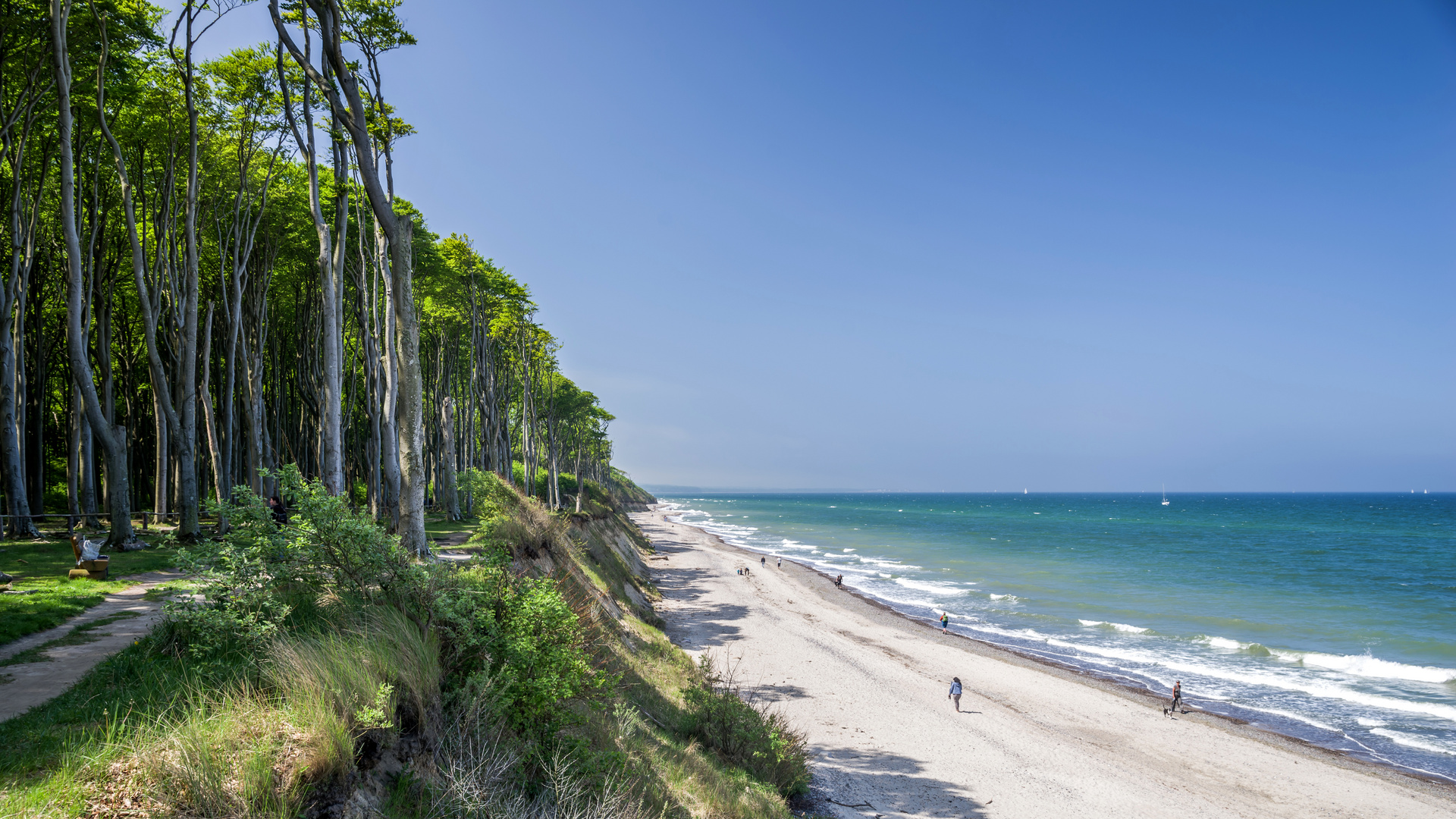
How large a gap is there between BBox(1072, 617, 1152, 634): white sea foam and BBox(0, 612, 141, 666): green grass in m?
35.3

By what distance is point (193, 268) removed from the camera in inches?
656

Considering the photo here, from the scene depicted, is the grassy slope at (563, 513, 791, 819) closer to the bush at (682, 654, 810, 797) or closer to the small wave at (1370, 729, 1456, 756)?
the bush at (682, 654, 810, 797)

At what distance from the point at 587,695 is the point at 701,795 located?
195 cm

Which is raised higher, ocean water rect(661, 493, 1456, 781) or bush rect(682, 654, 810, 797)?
bush rect(682, 654, 810, 797)

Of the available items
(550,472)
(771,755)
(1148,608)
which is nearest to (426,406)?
(550,472)

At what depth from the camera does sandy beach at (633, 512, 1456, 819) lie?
13344 mm

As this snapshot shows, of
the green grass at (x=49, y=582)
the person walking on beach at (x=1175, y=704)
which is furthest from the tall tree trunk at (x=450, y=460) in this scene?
the person walking on beach at (x=1175, y=704)

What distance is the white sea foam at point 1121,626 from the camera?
29.9 metres

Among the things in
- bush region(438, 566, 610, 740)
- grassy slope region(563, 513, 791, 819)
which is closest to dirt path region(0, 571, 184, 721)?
bush region(438, 566, 610, 740)

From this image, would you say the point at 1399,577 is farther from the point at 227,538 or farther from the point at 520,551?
the point at 227,538

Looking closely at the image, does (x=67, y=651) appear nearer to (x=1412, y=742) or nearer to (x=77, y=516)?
(x=77, y=516)

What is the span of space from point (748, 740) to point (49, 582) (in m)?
12.1

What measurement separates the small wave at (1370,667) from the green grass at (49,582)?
3449 cm

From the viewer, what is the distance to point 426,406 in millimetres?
43281
